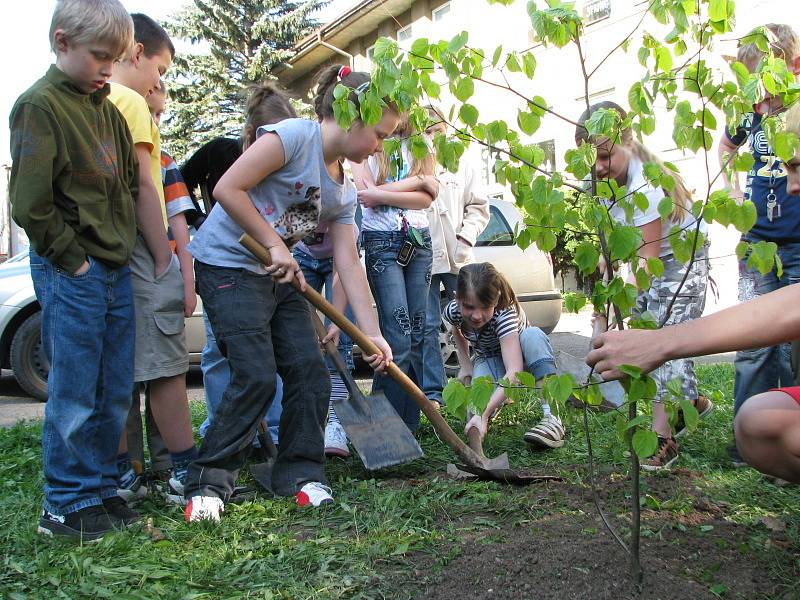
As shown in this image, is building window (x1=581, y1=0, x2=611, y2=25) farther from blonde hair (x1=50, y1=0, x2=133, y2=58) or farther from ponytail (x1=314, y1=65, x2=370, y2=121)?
blonde hair (x1=50, y1=0, x2=133, y2=58)

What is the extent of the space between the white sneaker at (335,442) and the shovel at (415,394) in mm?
588

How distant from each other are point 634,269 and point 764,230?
69.2 inches

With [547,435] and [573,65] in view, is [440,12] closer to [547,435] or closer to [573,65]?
[573,65]

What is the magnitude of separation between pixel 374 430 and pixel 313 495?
530mm

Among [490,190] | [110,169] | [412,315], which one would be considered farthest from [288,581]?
[490,190]

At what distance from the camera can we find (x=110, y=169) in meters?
2.58

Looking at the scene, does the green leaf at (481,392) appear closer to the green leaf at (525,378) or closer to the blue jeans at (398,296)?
the green leaf at (525,378)

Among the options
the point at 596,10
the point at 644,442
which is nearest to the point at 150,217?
the point at 644,442

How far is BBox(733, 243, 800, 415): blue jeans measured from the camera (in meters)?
3.29

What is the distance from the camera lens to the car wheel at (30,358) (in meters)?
5.97

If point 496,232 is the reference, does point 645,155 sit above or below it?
→ below

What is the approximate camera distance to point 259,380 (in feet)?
9.00

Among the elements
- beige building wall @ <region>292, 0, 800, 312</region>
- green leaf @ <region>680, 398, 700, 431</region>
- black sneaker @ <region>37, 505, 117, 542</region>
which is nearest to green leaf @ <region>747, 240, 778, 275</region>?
green leaf @ <region>680, 398, 700, 431</region>

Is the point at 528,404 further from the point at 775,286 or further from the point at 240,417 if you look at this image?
the point at 240,417
